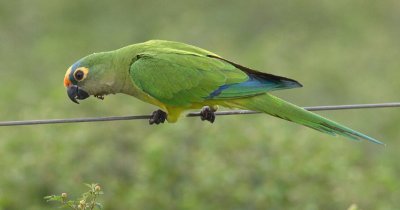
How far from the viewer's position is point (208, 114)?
7.30 m

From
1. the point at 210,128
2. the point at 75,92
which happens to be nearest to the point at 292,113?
the point at 75,92

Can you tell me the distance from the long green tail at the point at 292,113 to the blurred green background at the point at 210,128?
1448mm

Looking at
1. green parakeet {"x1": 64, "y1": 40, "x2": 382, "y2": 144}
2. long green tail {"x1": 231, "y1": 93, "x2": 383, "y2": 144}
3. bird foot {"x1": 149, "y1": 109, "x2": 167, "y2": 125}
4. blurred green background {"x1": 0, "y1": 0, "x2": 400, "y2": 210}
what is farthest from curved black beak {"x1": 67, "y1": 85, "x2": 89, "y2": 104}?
blurred green background {"x1": 0, "y1": 0, "x2": 400, "y2": 210}

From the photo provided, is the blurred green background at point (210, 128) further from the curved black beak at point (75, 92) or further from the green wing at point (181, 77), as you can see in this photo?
the green wing at point (181, 77)

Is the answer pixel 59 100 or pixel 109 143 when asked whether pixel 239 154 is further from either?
pixel 59 100

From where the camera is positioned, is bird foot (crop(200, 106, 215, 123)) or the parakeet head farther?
bird foot (crop(200, 106, 215, 123))

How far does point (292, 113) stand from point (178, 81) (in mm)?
867

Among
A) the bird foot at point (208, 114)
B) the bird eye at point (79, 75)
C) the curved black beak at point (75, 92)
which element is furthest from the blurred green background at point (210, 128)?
the bird eye at point (79, 75)

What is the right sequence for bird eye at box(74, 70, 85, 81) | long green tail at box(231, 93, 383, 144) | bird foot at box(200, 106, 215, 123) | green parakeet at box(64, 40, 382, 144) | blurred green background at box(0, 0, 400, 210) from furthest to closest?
blurred green background at box(0, 0, 400, 210), bird foot at box(200, 106, 215, 123), bird eye at box(74, 70, 85, 81), green parakeet at box(64, 40, 382, 144), long green tail at box(231, 93, 383, 144)

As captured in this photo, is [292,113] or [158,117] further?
[158,117]

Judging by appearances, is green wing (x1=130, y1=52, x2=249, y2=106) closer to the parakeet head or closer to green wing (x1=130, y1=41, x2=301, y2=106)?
green wing (x1=130, y1=41, x2=301, y2=106)

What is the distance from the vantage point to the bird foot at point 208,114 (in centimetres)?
728

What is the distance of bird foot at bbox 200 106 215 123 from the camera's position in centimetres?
728

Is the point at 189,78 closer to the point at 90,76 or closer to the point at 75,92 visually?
the point at 90,76
